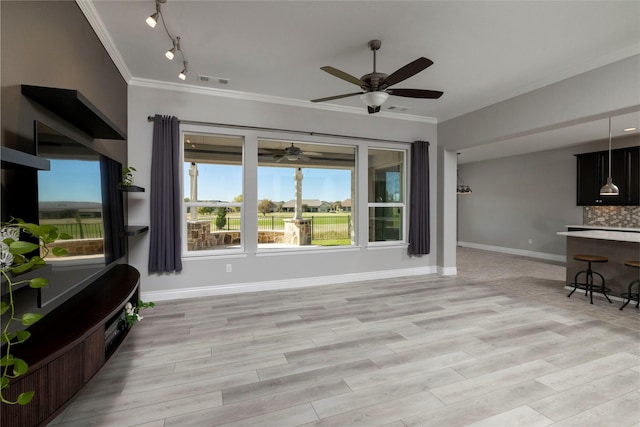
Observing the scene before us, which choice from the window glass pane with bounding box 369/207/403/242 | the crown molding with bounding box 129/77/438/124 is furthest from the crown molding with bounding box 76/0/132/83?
the window glass pane with bounding box 369/207/403/242

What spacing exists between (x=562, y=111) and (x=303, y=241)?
12.9 feet

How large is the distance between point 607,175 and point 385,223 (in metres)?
4.97

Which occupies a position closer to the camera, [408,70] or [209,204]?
[408,70]

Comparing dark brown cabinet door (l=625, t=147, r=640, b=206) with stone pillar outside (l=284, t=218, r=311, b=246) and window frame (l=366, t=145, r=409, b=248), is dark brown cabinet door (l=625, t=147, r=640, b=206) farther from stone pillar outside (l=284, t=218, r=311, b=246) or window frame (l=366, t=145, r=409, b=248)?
stone pillar outside (l=284, t=218, r=311, b=246)

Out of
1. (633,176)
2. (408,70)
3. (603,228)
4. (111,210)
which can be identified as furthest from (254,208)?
(633,176)

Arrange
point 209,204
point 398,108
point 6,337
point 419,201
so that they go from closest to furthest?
point 6,337 → point 209,204 → point 398,108 → point 419,201

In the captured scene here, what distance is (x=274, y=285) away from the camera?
457 centimetres

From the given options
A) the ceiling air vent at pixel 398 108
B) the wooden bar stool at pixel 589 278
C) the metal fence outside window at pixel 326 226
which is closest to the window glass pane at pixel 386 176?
the metal fence outside window at pixel 326 226

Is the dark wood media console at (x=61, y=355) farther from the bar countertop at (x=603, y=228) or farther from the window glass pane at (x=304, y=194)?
the bar countertop at (x=603, y=228)

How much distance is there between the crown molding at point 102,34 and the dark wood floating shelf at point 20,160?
73.2 inches

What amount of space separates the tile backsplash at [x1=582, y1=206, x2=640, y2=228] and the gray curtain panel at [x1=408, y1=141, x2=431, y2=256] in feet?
14.1

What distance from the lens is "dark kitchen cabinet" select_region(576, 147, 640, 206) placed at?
5.84 meters

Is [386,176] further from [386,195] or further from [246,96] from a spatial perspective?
[246,96]

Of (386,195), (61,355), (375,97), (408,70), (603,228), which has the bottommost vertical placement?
(61,355)
